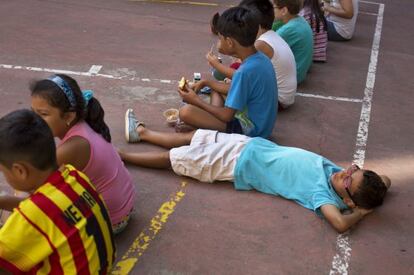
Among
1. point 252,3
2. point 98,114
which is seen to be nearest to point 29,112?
point 98,114

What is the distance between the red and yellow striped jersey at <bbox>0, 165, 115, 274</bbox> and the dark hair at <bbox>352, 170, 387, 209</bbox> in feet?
5.83

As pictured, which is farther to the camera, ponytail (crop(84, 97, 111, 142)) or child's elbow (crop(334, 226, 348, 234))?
child's elbow (crop(334, 226, 348, 234))

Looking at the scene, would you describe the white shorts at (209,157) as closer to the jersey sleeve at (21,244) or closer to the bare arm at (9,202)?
the bare arm at (9,202)

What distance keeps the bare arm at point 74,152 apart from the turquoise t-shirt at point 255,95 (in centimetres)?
141

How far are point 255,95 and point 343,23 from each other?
11.7ft

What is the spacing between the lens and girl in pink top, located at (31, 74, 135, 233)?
281cm

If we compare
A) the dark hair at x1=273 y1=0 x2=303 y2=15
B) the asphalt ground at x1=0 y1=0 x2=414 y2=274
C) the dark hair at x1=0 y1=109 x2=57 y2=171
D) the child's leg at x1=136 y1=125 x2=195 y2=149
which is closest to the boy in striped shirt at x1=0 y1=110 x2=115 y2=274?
the dark hair at x1=0 y1=109 x2=57 y2=171

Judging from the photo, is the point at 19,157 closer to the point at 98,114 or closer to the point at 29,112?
the point at 29,112

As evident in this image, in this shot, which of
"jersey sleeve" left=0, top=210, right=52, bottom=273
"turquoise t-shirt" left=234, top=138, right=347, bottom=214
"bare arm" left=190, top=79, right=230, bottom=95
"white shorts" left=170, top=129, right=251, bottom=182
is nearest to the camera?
"jersey sleeve" left=0, top=210, right=52, bottom=273

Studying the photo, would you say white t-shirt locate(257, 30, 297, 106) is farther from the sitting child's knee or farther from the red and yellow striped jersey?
the red and yellow striped jersey

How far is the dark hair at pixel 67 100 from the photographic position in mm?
2797

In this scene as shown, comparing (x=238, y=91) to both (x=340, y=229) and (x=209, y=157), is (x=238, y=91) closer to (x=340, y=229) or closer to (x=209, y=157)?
(x=209, y=157)

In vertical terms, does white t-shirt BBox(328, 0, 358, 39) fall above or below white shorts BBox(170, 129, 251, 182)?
below

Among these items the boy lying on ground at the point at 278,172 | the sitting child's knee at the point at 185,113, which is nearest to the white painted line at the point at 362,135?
the boy lying on ground at the point at 278,172
